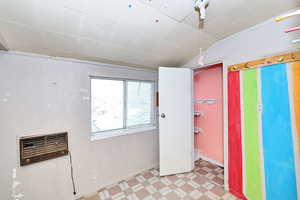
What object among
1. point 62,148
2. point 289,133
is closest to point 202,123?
point 289,133

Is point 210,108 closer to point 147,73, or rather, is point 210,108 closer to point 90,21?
point 147,73

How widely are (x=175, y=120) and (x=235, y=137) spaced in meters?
0.87

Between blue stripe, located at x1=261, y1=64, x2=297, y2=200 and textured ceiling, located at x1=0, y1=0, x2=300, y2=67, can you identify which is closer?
textured ceiling, located at x1=0, y1=0, x2=300, y2=67

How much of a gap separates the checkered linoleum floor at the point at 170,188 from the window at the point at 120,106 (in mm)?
774

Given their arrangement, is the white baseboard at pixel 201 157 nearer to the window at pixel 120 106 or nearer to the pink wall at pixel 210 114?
the pink wall at pixel 210 114

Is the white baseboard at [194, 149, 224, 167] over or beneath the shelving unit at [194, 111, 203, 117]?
beneath

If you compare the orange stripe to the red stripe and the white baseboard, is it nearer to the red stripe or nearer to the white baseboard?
the red stripe

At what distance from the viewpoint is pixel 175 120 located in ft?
7.30

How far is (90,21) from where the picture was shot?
1190 millimetres

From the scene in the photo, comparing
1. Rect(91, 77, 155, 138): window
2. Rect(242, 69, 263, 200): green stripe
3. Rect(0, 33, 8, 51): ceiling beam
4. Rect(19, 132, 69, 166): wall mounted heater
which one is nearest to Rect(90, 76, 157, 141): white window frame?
Rect(91, 77, 155, 138): window

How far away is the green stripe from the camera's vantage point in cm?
152

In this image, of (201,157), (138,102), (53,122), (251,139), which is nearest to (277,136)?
(251,139)

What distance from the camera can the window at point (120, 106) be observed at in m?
2.00

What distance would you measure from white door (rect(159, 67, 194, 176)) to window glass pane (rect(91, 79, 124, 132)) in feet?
2.30
